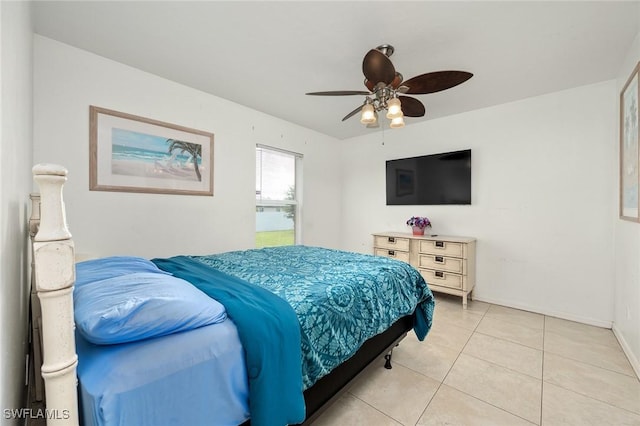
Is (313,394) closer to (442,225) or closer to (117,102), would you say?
(117,102)

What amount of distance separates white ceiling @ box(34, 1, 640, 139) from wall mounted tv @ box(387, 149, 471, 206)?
103 centimetres

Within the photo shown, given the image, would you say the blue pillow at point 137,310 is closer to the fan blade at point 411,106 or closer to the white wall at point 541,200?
the fan blade at point 411,106

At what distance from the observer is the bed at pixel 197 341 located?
0.61m

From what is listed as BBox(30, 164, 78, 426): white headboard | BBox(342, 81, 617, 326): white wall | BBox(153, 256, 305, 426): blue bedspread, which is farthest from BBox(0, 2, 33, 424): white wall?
BBox(342, 81, 617, 326): white wall

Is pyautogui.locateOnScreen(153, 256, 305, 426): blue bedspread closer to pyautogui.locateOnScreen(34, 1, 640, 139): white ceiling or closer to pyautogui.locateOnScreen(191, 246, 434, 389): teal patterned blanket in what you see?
pyautogui.locateOnScreen(191, 246, 434, 389): teal patterned blanket

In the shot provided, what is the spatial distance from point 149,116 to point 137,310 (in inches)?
96.3

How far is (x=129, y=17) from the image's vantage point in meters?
1.82

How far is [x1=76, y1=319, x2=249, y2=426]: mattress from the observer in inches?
28.1

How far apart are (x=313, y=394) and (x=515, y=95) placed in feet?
12.1

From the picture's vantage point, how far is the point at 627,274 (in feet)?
7.27

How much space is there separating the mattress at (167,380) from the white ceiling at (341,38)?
6.56 ft

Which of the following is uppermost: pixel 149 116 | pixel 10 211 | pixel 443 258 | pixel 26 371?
pixel 149 116

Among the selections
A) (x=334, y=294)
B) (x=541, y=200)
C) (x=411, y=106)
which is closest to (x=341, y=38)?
(x=411, y=106)

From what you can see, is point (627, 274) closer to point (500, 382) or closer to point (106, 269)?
point (500, 382)
